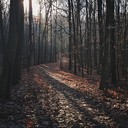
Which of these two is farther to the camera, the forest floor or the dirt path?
the dirt path

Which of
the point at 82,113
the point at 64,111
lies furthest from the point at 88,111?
the point at 64,111

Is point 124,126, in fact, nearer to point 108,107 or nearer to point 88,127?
point 88,127

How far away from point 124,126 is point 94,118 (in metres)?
1.27

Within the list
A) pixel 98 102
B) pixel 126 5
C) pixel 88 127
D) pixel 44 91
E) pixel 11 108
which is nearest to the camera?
pixel 88 127

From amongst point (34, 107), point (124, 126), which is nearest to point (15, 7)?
point (34, 107)

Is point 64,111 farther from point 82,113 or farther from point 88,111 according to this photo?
point 88,111

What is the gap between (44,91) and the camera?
1667cm

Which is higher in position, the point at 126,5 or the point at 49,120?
the point at 126,5

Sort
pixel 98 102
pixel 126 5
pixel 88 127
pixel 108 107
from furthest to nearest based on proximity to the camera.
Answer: pixel 126 5 < pixel 98 102 < pixel 108 107 < pixel 88 127

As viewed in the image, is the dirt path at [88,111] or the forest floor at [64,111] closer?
the forest floor at [64,111]

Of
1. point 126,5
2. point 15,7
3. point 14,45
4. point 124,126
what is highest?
point 126,5

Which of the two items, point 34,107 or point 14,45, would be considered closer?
point 34,107

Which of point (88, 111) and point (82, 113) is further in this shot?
point (88, 111)

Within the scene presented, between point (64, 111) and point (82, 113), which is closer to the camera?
point (82, 113)
